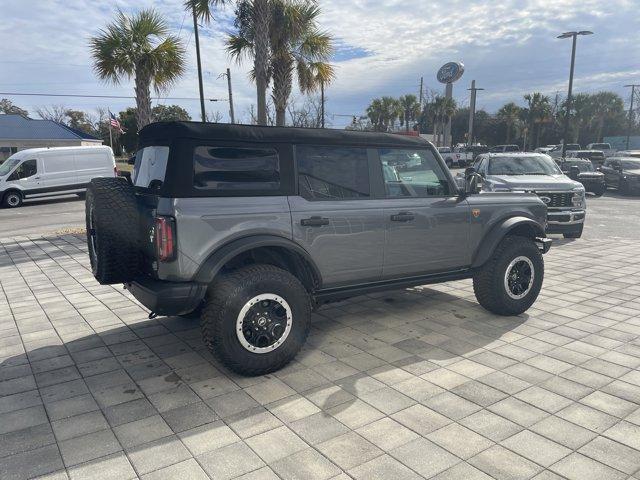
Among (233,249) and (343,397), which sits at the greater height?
(233,249)

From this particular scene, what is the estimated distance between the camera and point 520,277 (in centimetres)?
531

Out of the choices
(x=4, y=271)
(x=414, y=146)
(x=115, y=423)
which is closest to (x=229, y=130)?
(x=414, y=146)

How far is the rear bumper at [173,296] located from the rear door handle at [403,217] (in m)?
1.87

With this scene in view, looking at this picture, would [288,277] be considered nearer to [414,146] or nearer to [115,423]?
[115,423]

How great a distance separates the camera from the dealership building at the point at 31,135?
1380 inches

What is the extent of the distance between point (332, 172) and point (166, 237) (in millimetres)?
1581

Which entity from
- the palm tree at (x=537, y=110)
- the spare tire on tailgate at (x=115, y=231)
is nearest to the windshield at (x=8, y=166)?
the spare tire on tailgate at (x=115, y=231)

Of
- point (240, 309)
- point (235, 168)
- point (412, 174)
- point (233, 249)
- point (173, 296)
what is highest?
point (235, 168)

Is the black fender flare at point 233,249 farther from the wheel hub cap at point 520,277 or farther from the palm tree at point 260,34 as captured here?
the palm tree at point 260,34

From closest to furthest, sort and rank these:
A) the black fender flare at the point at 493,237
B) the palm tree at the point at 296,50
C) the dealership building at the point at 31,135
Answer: the black fender flare at the point at 493,237 → the palm tree at the point at 296,50 → the dealership building at the point at 31,135

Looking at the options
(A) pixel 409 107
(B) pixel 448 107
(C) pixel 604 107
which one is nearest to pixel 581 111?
(C) pixel 604 107

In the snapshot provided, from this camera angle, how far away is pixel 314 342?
459 cm

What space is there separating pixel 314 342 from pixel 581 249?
7228mm

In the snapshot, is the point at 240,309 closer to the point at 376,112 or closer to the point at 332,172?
the point at 332,172
